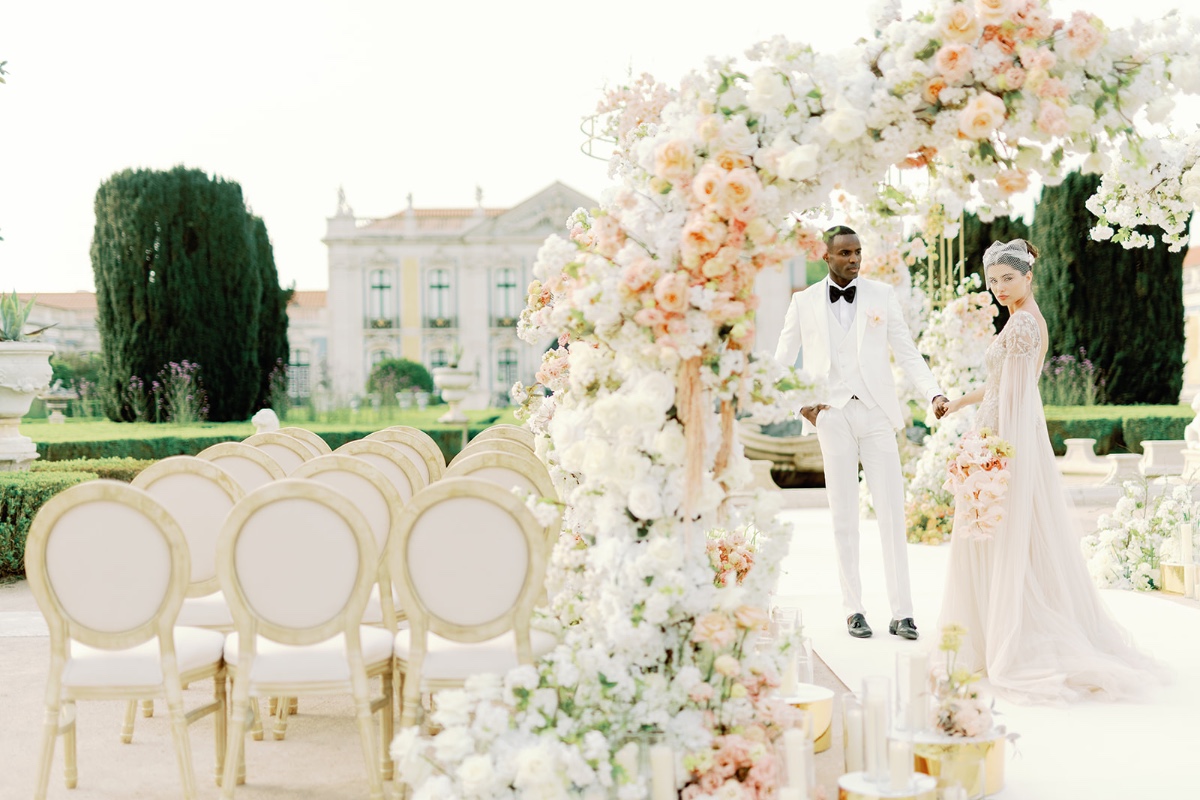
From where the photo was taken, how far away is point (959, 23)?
265cm

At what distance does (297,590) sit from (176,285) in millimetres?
15934

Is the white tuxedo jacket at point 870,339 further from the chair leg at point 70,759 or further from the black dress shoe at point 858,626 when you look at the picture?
the chair leg at point 70,759

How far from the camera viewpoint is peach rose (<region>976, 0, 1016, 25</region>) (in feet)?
8.63

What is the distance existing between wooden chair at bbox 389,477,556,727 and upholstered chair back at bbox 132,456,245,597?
1.10m

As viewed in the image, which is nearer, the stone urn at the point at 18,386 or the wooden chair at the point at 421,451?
the wooden chair at the point at 421,451

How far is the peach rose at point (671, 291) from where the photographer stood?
2.67 metres

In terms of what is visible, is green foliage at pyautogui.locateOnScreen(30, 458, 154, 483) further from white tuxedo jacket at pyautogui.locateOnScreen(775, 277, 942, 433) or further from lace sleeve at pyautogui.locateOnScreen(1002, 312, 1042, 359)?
lace sleeve at pyautogui.locateOnScreen(1002, 312, 1042, 359)

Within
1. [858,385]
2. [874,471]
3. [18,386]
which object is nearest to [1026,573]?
[874,471]

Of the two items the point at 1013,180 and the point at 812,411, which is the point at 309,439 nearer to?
the point at 812,411

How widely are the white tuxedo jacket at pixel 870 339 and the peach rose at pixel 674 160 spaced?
2.13 m

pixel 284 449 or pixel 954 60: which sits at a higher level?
pixel 954 60

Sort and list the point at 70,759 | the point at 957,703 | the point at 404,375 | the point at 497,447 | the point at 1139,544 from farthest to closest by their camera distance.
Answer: the point at 404,375
the point at 1139,544
the point at 497,447
the point at 70,759
the point at 957,703

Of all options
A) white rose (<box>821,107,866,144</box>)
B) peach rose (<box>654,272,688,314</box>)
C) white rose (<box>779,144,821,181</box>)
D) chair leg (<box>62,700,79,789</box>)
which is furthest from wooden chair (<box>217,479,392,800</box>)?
white rose (<box>821,107,866,144</box>)

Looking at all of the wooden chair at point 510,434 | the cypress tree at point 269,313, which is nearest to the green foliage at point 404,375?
the cypress tree at point 269,313
